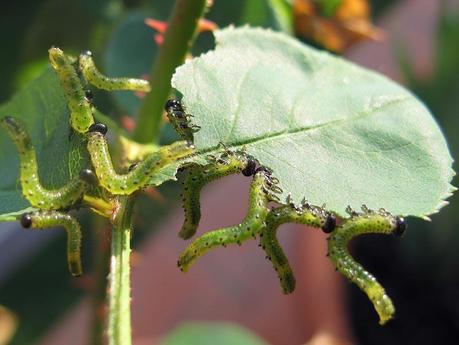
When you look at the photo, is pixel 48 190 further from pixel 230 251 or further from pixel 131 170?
pixel 230 251

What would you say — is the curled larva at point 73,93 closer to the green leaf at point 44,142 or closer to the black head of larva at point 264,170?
the green leaf at point 44,142

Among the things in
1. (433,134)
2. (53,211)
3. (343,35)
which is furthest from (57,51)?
(343,35)

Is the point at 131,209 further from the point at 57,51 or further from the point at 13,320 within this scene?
the point at 13,320

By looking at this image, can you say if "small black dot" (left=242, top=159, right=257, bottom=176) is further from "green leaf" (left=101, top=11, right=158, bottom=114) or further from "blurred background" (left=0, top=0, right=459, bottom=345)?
"green leaf" (left=101, top=11, right=158, bottom=114)

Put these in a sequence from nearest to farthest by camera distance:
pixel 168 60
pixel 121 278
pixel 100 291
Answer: pixel 121 278 < pixel 168 60 < pixel 100 291

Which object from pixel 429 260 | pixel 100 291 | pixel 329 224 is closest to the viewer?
pixel 329 224

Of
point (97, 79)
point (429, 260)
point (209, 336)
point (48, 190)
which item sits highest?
point (97, 79)

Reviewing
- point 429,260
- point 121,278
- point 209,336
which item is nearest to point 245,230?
point 121,278
